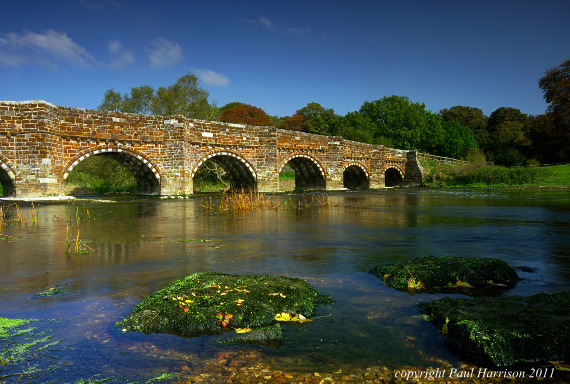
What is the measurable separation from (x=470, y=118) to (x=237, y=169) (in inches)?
2222

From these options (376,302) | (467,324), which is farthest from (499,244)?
(467,324)

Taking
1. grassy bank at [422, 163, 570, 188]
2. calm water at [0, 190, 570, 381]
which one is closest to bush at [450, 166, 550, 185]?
grassy bank at [422, 163, 570, 188]

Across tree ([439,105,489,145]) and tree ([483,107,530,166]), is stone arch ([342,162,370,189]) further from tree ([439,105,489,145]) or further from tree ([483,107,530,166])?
tree ([439,105,489,145])

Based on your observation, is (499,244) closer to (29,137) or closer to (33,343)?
(33,343)

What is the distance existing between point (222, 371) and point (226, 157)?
88.8 ft

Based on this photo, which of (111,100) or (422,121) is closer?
(111,100)

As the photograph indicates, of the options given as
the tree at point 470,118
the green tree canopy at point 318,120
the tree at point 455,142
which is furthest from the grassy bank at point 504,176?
the tree at point 470,118

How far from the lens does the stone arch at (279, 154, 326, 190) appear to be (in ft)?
115

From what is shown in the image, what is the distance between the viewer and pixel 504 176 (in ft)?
109

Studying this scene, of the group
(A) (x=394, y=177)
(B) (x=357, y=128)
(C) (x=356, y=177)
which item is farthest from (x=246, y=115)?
(C) (x=356, y=177)

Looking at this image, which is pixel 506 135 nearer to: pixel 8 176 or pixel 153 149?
pixel 153 149

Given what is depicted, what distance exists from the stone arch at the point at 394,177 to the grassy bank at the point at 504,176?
15.6ft

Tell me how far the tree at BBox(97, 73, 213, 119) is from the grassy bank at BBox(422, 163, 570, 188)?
24301 millimetres

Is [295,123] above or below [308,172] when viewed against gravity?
above
